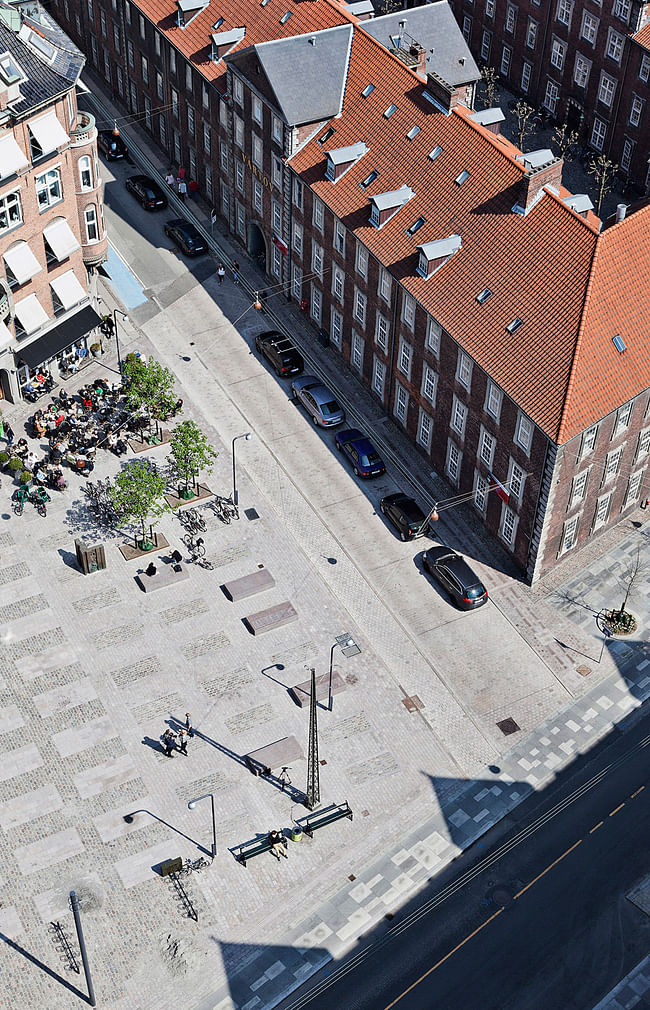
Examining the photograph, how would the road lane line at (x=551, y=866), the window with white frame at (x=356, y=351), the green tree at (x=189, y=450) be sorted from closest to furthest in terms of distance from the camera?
the road lane line at (x=551, y=866)
the green tree at (x=189, y=450)
the window with white frame at (x=356, y=351)

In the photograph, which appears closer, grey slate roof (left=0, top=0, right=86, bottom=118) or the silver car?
grey slate roof (left=0, top=0, right=86, bottom=118)

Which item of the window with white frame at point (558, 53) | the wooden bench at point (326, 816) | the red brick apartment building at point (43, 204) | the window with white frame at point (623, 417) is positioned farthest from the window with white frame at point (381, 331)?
the window with white frame at point (558, 53)

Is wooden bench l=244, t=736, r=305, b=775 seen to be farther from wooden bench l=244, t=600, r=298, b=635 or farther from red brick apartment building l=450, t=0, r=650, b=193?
red brick apartment building l=450, t=0, r=650, b=193

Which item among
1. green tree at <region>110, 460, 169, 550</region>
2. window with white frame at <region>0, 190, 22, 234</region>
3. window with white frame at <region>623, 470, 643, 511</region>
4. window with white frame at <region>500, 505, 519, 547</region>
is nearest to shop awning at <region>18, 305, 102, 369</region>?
window with white frame at <region>0, 190, 22, 234</region>

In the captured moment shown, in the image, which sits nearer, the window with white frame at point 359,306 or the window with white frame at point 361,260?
the window with white frame at point 361,260

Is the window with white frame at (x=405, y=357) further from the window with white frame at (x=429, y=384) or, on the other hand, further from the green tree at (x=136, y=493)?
the green tree at (x=136, y=493)

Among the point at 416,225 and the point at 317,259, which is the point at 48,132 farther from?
the point at 416,225
